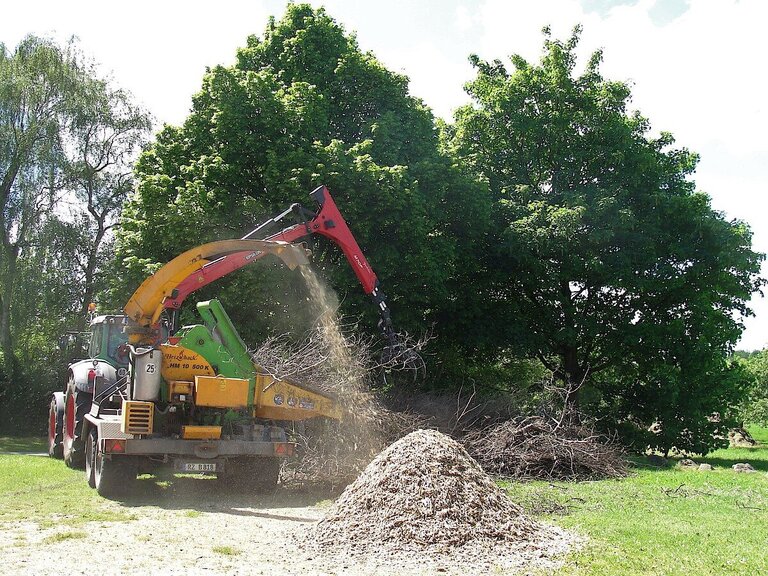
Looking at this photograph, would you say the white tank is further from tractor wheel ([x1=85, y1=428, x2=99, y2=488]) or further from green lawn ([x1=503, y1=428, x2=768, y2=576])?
green lawn ([x1=503, y1=428, x2=768, y2=576])

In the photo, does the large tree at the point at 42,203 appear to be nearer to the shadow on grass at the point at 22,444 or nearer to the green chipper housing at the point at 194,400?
the shadow on grass at the point at 22,444

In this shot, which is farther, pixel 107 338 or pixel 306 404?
pixel 107 338

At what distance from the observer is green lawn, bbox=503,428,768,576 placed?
23.0 ft

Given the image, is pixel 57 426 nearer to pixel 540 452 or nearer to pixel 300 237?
pixel 300 237

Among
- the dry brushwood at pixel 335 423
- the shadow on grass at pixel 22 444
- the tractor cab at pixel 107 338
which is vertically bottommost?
the shadow on grass at pixel 22 444

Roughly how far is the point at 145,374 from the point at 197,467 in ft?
4.78

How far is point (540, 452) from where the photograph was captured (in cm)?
1389

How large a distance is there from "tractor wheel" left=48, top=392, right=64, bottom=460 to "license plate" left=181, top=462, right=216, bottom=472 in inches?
252

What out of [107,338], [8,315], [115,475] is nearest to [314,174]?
[107,338]

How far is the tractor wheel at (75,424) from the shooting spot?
44.7ft

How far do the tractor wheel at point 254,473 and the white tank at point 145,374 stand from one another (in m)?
1.89

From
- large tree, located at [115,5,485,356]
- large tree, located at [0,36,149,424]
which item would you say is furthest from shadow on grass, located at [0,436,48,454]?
large tree, located at [115,5,485,356]

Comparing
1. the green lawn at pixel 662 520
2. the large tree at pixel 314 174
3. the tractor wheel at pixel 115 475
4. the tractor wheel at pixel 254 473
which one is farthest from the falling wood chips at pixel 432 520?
the large tree at pixel 314 174

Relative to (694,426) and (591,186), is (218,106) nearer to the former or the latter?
(591,186)
